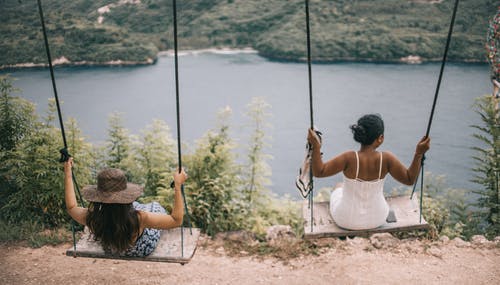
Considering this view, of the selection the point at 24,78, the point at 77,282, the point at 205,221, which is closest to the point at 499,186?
the point at 205,221

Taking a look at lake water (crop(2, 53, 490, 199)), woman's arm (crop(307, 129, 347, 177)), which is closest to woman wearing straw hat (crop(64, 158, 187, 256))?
A: woman's arm (crop(307, 129, 347, 177))

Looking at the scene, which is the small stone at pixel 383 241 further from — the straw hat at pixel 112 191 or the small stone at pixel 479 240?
the straw hat at pixel 112 191

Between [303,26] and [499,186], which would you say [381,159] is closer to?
[499,186]

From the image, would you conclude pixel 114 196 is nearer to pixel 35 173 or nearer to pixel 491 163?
pixel 35 173

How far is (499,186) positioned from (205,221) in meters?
4.70

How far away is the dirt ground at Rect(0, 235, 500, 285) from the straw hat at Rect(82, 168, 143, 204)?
2.78m

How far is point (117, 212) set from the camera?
2621 millimetres

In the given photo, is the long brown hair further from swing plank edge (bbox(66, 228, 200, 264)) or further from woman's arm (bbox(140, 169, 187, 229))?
swing plank edge (bbox(66, 228, 200, 264))

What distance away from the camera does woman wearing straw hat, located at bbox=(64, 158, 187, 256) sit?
8.20ft

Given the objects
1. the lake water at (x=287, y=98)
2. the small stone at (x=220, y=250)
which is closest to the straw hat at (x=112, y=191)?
the small stone at (x=220, y=250)

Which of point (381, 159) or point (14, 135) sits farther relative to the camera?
point (14, 135)

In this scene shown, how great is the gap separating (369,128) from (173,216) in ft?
4.64

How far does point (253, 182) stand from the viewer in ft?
25.9

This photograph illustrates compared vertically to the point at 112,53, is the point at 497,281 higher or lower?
lower
